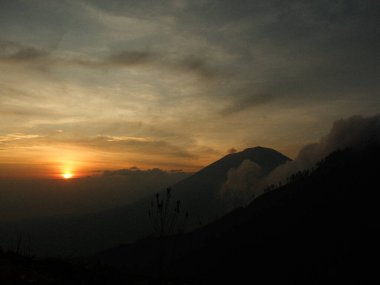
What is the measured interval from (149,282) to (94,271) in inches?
188

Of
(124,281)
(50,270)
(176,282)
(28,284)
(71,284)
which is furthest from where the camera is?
(176,282)

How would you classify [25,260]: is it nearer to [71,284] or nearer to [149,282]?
[71,284]

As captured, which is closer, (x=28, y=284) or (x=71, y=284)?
(x=28, y=284)

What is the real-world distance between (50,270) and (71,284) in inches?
147

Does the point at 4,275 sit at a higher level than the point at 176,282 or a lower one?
higher

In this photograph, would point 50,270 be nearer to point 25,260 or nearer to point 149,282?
point 25,260

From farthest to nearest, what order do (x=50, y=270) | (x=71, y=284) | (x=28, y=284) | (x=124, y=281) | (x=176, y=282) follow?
(x=176, y=282)
(x=124, y=281)
(x=50, y=270)
(x=71, y=284)
(x=28, y=284)

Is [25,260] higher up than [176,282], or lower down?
higher up

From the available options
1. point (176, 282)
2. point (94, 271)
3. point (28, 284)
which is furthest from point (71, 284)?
point (176, 282)

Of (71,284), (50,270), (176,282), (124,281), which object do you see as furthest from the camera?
(176,282)

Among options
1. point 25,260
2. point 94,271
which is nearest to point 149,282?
point 94,271

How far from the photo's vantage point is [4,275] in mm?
21500

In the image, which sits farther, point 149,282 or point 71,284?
point 149,282

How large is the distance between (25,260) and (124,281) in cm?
799
